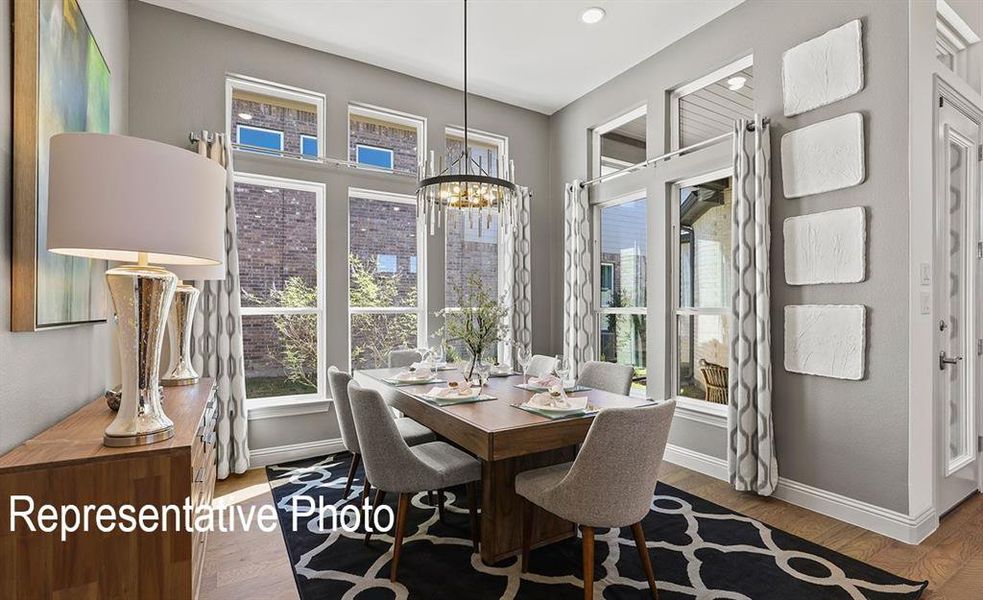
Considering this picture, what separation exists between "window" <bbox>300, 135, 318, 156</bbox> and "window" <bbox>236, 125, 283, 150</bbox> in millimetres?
168

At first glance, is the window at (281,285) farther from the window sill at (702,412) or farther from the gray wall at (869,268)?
the gray wall at (869,268)

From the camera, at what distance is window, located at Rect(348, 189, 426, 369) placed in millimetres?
4262

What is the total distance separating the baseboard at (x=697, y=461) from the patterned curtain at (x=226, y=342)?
3.29m

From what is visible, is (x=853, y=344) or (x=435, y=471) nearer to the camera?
(x=435, y=471)

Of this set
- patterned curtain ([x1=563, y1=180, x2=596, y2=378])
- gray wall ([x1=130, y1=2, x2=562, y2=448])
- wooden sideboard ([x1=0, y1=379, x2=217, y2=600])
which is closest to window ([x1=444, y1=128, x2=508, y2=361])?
gray wall ([x1=130, y1=2, x2=562, y2=448])

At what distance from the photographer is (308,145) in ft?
13.4

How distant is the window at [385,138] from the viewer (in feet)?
14.1

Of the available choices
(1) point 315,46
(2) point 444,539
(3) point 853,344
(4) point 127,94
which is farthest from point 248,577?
(1) point 315,46

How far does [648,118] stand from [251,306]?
12.1ft

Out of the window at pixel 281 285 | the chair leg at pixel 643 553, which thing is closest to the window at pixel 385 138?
the window at pixel 281 285

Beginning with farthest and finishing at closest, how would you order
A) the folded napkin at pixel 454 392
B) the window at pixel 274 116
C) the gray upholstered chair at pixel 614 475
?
the window at pixel 274 116 → the folded napkin at pixel 454 392 → the gray upholstered chair at pixel 614 475

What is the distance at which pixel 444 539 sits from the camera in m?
2.57

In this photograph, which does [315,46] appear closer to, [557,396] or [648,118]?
[648,118]

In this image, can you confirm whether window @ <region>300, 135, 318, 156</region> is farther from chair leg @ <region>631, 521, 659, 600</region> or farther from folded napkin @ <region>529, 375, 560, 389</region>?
chair leg @ <region>631, 521, 659, 600</region>
